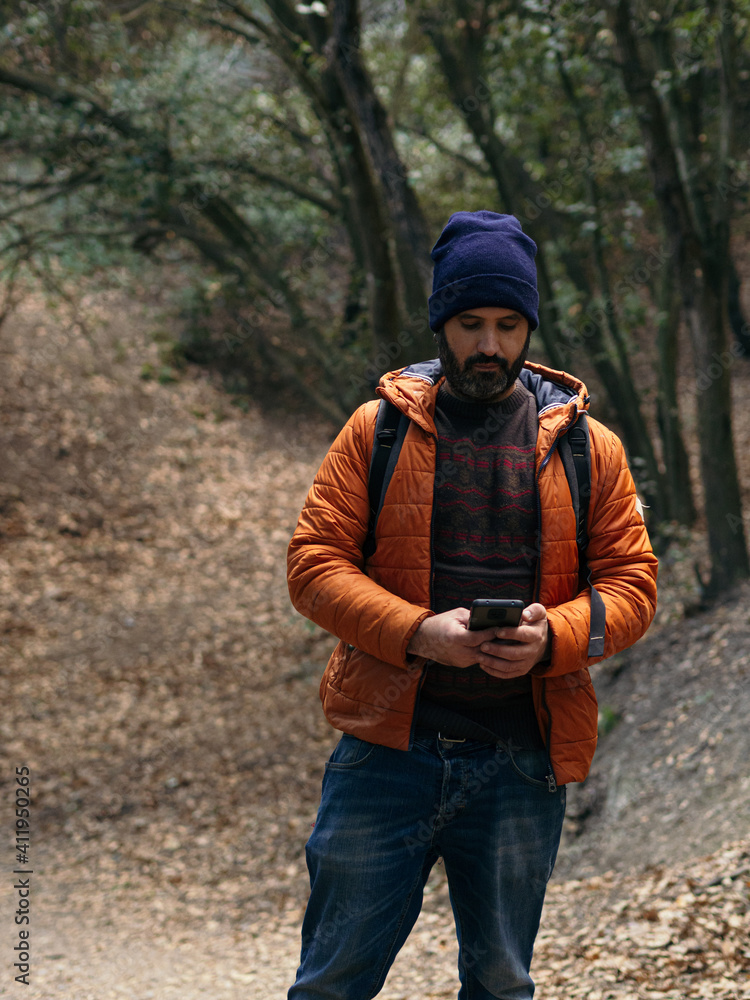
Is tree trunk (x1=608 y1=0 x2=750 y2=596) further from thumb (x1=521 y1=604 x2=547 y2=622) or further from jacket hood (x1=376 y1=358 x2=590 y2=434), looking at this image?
thumb (x1=521 y1=604 x2=547 y2=622)

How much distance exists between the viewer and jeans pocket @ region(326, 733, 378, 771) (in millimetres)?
2023

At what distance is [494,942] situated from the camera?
2029mm

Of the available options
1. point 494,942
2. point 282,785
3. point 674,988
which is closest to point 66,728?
point 282,785

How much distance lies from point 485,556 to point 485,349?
0.50 meters

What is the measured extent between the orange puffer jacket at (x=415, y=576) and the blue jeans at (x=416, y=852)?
97mm

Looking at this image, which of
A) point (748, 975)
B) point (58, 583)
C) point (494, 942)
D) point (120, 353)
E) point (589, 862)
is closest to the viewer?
point (494, 942)

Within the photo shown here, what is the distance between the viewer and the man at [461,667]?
6.48ft

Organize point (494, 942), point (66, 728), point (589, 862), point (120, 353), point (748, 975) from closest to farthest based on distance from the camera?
point (494, 942) → point (748, 975) → point (589, 862) → point (66, 728) → point (120, 353)

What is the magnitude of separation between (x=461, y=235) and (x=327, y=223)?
909 cm

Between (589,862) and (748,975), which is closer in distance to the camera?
(748,975)

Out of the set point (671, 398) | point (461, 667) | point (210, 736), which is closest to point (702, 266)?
point (671, 398)

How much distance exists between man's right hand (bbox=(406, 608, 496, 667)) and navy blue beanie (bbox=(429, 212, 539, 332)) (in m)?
0.74

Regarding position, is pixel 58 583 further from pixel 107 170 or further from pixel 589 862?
pixel 589 862

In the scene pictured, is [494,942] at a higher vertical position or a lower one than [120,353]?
lower
